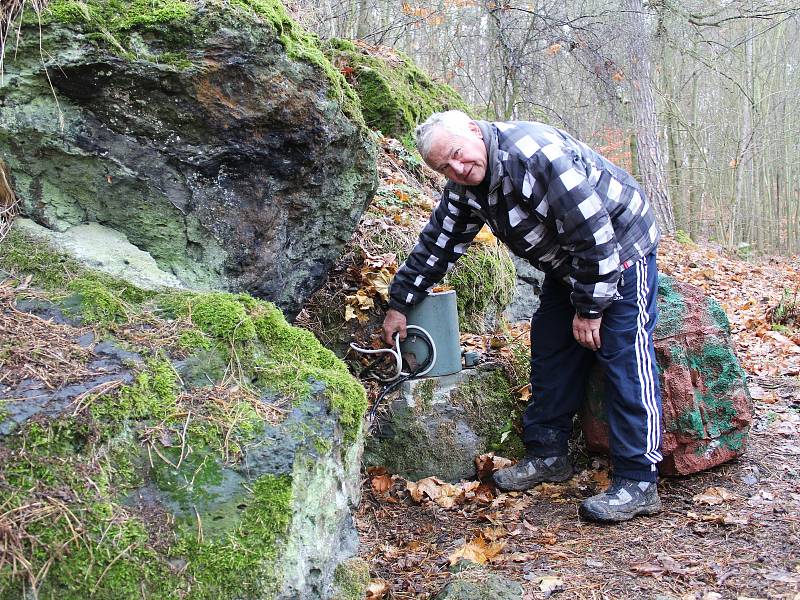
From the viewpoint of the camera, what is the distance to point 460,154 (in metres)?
3.02

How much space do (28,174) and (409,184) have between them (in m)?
3.60

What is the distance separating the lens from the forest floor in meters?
2.71

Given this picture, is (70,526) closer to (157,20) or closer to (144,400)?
(144,400)

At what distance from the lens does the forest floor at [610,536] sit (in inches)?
107

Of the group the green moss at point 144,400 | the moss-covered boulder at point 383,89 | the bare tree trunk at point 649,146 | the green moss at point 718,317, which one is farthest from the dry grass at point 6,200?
the bare tree trunk at point 649,146

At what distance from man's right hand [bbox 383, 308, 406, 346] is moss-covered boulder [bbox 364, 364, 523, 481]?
32 cm

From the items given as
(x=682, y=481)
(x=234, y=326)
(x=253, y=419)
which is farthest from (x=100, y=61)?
(x=682, y=481)

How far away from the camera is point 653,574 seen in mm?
2766

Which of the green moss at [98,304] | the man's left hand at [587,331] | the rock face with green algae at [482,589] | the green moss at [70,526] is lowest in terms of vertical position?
the rock face with green algae at [482,589]

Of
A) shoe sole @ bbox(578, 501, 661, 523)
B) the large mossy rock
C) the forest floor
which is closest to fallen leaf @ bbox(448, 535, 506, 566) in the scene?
the forest floor

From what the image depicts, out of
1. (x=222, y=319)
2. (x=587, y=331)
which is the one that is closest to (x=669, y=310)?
(x=587, y=331)

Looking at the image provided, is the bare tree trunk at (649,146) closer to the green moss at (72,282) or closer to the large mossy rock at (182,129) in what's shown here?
the large mossy rock at (182,129)

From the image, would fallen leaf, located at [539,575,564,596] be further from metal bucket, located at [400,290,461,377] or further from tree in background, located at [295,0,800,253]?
tree in background, located at [295,0,800,253]

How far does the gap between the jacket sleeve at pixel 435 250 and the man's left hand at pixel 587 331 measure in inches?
30.8
